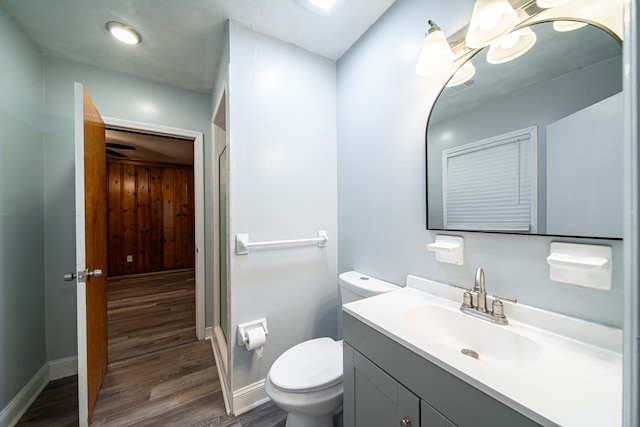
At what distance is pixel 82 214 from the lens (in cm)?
119

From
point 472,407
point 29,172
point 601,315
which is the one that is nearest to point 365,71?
point 601,315

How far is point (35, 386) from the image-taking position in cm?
149

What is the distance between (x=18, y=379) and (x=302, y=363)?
174cm

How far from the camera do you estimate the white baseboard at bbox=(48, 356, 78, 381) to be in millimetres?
1645

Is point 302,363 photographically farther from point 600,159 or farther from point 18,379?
point 18,379

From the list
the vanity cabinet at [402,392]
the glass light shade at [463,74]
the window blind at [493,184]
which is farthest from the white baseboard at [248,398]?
the glass light shade at [463,74]

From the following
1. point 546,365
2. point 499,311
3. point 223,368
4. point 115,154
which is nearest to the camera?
point 546,365

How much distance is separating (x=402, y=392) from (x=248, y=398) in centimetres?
113

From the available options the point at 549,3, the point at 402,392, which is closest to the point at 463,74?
the point at 549,3

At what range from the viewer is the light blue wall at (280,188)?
1367 mm

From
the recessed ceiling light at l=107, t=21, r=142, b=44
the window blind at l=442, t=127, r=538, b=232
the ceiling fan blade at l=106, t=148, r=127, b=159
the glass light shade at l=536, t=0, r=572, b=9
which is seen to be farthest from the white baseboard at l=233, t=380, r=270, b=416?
the ceiling fan blade at l=106, t=148, r=127, b=159

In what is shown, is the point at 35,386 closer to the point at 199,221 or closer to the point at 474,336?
the point at 199,221

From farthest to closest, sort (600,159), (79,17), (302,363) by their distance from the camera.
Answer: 1. (79,17)
2. (302,363)
3. (600,159)

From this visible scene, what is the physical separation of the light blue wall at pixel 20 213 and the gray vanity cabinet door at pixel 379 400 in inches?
74.9
